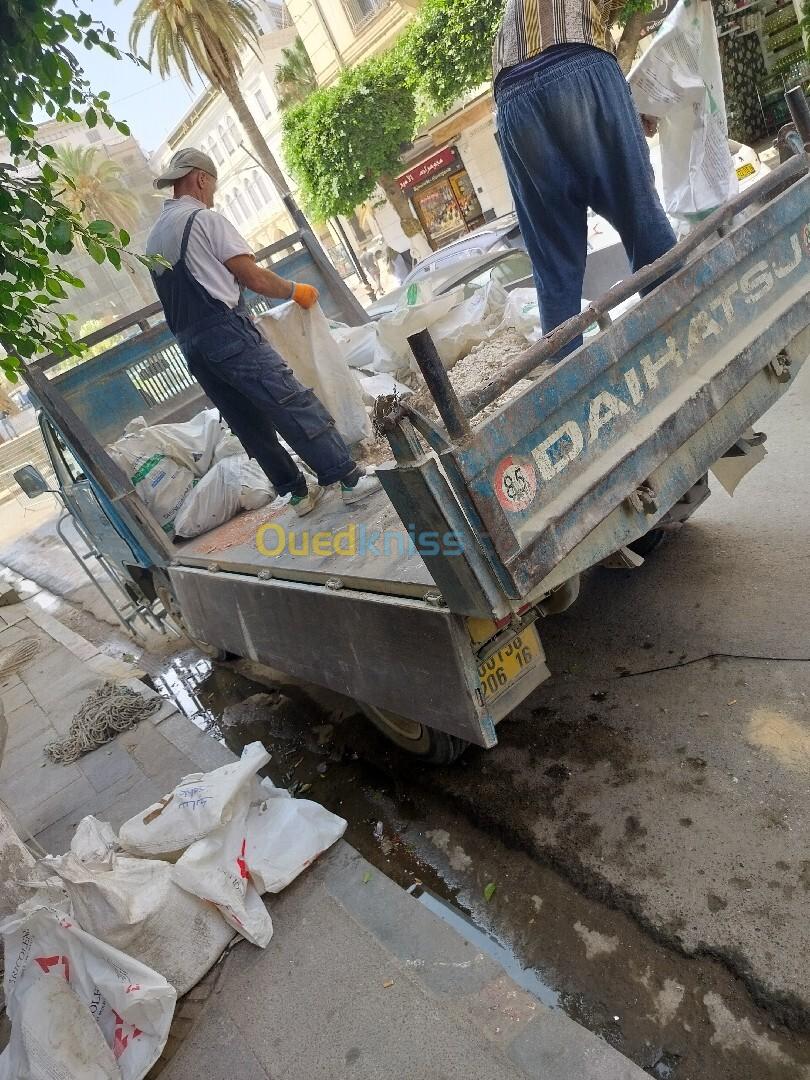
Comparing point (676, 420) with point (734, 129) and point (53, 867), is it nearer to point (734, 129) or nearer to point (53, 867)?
point (53, 867)

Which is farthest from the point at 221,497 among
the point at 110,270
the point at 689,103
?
the point at 110,270

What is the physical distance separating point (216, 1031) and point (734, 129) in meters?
15.1

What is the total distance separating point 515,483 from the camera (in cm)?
182

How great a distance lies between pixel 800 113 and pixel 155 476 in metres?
3.51

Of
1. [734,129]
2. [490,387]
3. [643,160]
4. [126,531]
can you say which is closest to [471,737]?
[490,387]

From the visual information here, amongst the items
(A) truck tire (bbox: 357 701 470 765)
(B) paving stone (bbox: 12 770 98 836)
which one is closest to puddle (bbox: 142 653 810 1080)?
(A) truck tire (bbox: 357 701 470 765)

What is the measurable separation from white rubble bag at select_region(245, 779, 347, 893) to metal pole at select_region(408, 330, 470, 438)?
1.53m

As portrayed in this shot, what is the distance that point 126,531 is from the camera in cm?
425

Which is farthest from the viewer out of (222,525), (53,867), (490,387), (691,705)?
(222,525)

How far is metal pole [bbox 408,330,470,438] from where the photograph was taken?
1636 millimetres

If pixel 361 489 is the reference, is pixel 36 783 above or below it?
below

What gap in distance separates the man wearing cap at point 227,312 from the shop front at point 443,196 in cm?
1977

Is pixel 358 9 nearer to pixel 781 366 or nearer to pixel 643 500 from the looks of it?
pixel 781 366

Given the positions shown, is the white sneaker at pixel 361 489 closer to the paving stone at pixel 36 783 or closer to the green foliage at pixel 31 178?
the green foliage at pixel 31 178
